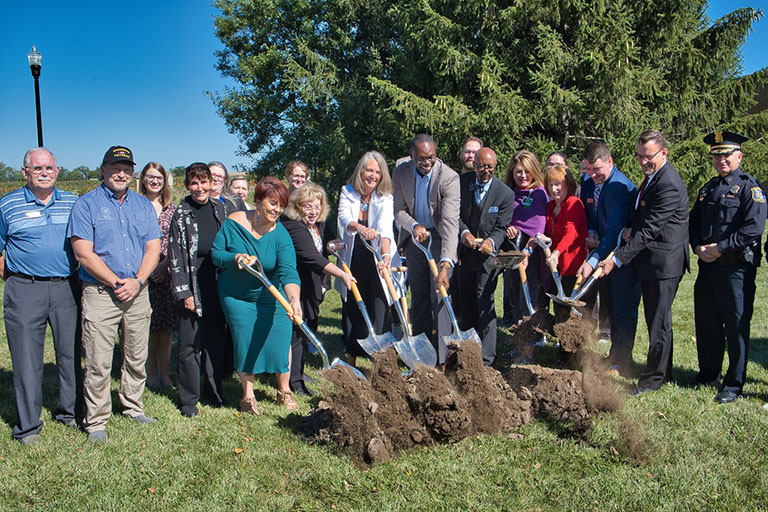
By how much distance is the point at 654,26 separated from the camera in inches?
547

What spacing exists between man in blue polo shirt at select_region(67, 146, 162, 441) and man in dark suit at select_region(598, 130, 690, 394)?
3.64 m

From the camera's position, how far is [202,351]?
4625 mm

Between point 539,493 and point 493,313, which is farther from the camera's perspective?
point 493,313

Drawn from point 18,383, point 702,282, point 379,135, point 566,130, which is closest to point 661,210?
point 702,282

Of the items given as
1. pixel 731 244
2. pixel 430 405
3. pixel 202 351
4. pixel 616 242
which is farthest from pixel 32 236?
pixel 731 244

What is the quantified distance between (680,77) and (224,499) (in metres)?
14.7

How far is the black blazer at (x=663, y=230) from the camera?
461 cm

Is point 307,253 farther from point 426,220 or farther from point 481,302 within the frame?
point 481,302

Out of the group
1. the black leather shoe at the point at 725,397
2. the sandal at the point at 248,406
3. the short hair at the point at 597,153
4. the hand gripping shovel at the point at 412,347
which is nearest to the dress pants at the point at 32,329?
the sandal at the point at 248,406

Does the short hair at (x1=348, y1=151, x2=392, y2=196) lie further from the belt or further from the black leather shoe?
the black leather shoe

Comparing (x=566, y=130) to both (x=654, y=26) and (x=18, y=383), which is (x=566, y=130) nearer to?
(x=654, y=26)

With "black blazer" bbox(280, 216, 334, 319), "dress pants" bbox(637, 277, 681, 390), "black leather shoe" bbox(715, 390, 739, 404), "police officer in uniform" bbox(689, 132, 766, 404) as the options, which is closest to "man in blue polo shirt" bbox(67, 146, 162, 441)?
"black blazer" bbox(280, 216, 334, 319)

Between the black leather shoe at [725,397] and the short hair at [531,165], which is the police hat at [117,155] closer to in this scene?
the short hair at [531,165]

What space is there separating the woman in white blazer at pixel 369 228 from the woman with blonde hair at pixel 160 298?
1532 millimetres
